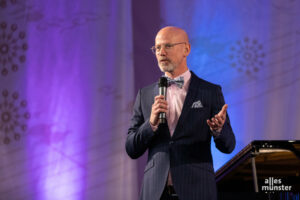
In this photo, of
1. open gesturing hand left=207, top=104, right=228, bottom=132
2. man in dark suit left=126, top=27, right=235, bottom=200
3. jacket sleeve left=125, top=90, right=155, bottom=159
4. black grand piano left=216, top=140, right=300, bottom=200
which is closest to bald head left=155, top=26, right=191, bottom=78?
man in dark suit left=126, top=27, right=235, bottom=200

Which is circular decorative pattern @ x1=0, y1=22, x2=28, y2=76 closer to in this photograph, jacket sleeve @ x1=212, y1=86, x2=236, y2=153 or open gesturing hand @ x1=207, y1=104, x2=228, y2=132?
jacket sleeve @ x1=212, y1=86, x2=236, y2=153

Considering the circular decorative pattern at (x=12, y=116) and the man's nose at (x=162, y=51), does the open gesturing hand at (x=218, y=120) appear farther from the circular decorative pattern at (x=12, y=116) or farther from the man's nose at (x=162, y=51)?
the circular decorative pattern at (x=12, y=116)

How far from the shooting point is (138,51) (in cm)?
443

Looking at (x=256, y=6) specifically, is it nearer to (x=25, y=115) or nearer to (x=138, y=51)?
(x=138, y=51)

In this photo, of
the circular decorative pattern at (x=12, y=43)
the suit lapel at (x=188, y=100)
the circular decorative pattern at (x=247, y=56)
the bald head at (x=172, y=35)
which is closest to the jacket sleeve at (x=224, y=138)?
the suit lapel at (x=188, y=100)

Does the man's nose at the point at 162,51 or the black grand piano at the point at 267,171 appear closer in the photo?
the man's nose at the point at 162,51

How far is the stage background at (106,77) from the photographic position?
4277mm

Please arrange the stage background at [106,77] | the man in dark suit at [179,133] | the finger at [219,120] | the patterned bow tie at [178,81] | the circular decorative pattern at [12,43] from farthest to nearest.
A: the circular decorative pattern at [12,43] < the stage background at [106,77] < the patterned bow tie at [178,81] < the man in dark suit at [179,133] < the finger at [219,120]

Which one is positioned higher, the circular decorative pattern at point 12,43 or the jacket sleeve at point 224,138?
the circular decorative pattern at point 12,43

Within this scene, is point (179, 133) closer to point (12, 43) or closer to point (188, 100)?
point (188, 100)

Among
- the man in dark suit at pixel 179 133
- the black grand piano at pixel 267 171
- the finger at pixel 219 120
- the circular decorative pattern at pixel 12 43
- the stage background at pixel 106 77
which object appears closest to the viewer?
the finger at pixel 219 120

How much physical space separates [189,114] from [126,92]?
94.7 inches

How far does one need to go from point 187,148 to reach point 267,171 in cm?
96

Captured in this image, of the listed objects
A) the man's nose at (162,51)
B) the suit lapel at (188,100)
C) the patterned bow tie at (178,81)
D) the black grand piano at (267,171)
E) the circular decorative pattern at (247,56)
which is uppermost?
the circular decorative pattern at (247,56)
